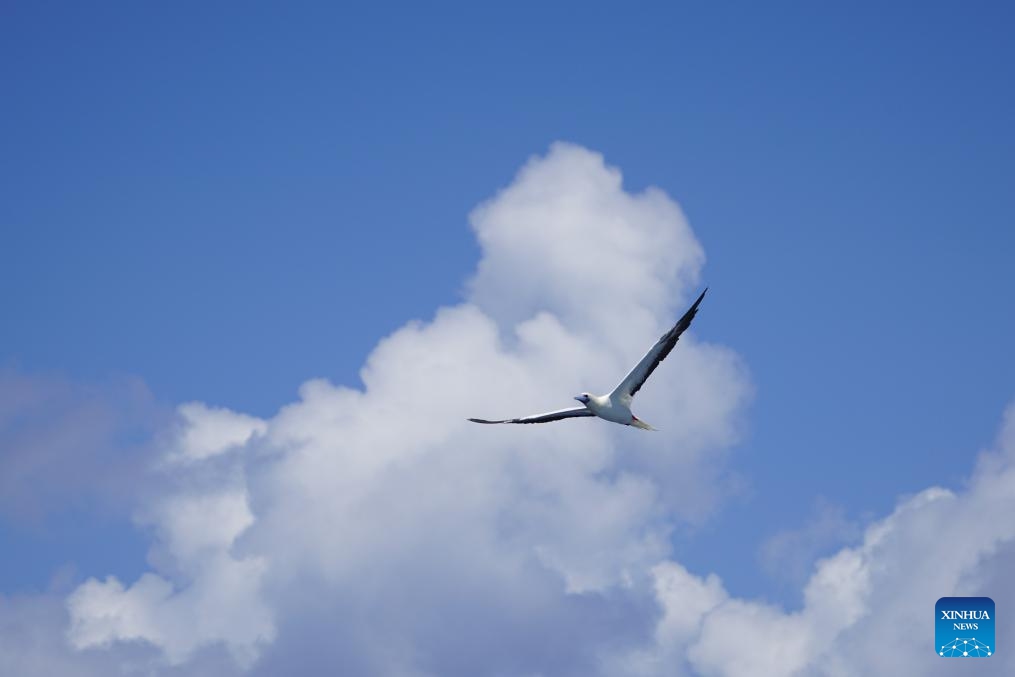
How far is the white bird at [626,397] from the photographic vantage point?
273 ft

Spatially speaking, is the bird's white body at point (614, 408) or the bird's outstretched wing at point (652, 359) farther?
the bird's white body at point (614, 408)

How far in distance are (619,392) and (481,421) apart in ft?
37.7

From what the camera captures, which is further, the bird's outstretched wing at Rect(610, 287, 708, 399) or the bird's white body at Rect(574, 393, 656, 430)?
the bird's white body at Rect(574, 393, 656, 430)

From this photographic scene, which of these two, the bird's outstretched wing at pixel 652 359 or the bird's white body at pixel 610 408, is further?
the bird's white body at pixel 610 408

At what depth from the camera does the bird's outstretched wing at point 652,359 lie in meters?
82.3

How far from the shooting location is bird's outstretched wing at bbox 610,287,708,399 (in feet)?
270

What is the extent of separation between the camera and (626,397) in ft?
292

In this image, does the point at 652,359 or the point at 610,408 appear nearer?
the point at 652,359

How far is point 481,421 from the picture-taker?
9438 cm

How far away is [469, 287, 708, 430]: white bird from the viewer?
273 ft

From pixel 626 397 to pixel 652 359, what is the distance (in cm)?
462

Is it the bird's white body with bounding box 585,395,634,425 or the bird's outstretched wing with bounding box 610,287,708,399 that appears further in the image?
the bird's white body with bounding box 585,395,634,425

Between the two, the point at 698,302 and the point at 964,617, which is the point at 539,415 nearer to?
the point at 698,302

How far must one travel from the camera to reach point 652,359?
85.4 metres
